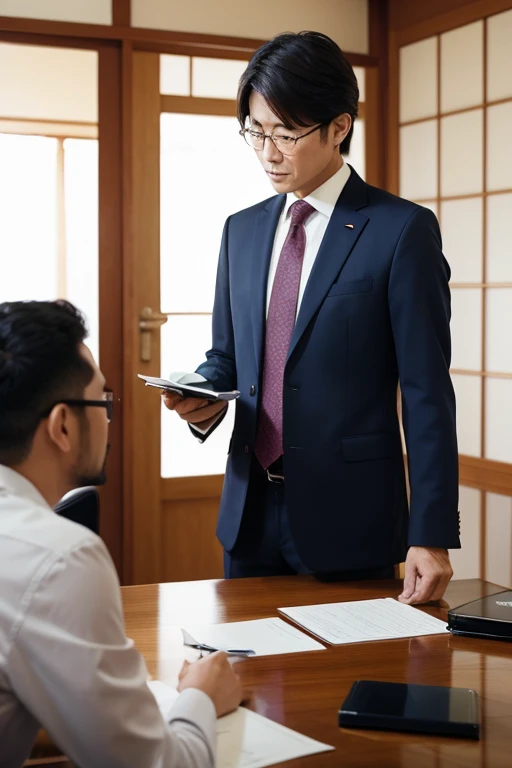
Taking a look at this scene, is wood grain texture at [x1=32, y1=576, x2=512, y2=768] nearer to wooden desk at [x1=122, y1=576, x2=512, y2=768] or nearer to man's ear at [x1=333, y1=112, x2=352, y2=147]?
wooden desk at [x1=122, y1=576, x2=512, y2=768]

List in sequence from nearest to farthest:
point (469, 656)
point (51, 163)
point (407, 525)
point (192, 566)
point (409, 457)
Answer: point (469, 656) < point (409, 457) < point (407, 525) < point (192, 566) < point (51, 163)

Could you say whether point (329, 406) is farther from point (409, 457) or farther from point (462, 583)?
point (462, 583)

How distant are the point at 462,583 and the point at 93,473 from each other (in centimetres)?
95

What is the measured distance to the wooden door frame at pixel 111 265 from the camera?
389 centimetres

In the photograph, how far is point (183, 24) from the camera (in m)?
3.92

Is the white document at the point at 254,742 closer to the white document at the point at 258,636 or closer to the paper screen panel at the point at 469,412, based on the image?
the white document at the point at 258,636

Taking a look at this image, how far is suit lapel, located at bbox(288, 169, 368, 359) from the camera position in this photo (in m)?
1.92

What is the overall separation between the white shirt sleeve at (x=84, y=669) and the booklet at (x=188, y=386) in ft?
2.60

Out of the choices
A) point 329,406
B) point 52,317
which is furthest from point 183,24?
point 52,317

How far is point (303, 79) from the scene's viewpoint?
1.91 meters

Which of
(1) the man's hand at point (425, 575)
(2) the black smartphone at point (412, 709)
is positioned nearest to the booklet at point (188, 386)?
(1) the man's hand at point (425, 575)

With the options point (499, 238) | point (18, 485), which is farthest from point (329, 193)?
point (499, 238)

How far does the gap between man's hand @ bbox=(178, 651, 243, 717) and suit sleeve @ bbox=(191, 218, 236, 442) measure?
91 centimetres

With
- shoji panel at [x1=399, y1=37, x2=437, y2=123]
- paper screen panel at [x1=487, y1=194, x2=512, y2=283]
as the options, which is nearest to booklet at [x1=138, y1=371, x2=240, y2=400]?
paper screen panel at [x1=487, y1=194, x2=512, y2=283]
